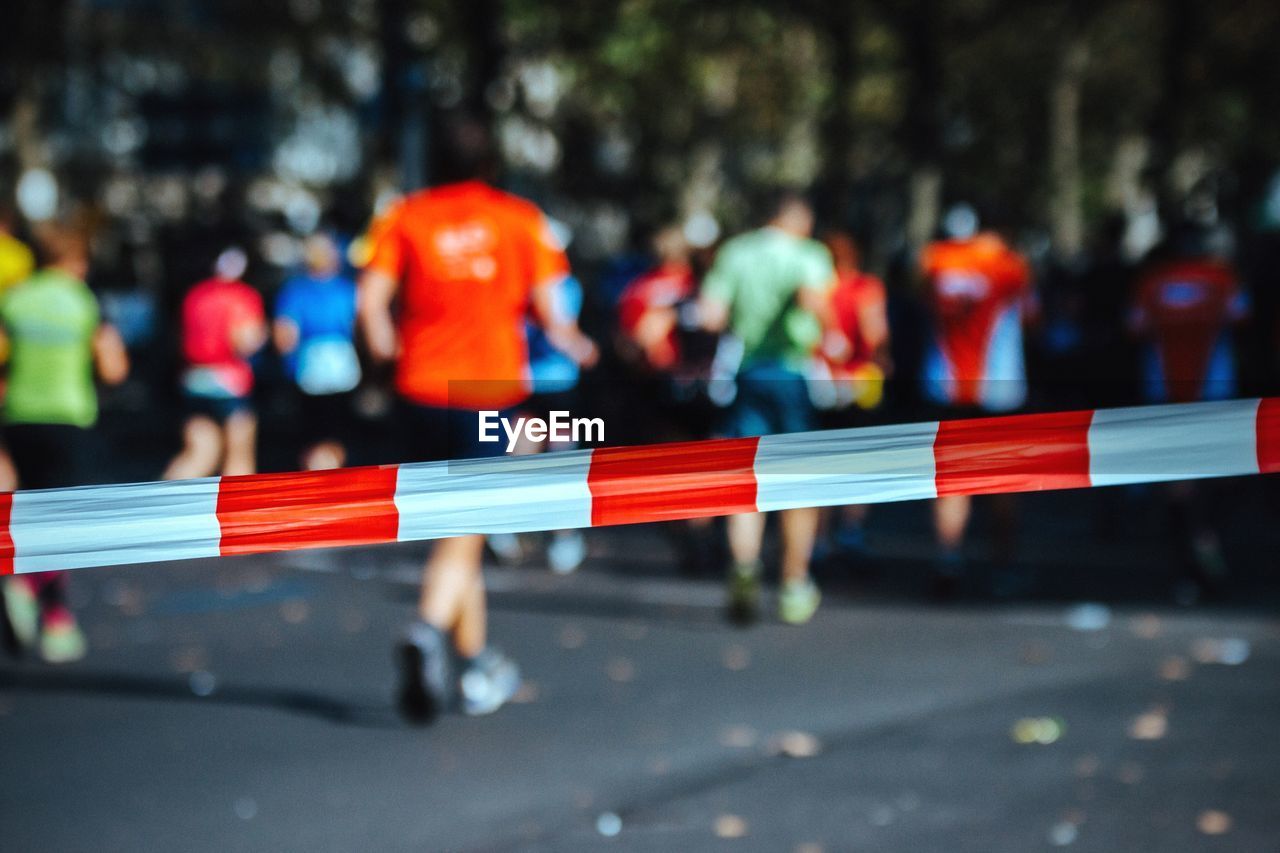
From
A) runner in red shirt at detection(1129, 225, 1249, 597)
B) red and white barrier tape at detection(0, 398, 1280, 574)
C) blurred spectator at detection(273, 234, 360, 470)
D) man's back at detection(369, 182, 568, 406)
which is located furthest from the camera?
blurred spectator at detection(273, 234, 360, 470)

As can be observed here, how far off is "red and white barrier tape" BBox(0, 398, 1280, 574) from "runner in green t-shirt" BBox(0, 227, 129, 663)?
4.32 metres

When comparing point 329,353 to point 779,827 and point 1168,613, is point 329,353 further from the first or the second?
point 779,827

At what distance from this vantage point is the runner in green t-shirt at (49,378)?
8.04 meters

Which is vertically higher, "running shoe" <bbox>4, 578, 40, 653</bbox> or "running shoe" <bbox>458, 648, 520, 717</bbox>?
"running shoe" <bbox>458, 648, 520, 717</bbox>

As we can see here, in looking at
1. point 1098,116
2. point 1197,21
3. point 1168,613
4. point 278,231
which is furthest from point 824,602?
point 1098,116

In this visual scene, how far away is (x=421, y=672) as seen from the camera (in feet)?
20.6

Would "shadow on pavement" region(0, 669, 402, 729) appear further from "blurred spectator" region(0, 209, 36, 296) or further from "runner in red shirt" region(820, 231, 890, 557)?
"runner in red shirt" region(820, 231, 890, 557)

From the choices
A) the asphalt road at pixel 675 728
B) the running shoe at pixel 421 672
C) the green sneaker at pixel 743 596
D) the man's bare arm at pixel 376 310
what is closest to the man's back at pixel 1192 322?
the asphalt road at pixel 675 728

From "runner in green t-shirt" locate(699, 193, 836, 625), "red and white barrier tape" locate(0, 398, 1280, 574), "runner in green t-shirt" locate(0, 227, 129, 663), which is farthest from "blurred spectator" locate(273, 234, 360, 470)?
"red and white barrier tape" locate(0, 398, 1280, 574)

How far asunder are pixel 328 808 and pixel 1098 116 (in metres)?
43.0

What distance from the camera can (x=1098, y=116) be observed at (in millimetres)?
45531

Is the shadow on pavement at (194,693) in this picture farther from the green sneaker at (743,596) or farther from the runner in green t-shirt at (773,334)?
the runner in green t-shirt at (773,334)

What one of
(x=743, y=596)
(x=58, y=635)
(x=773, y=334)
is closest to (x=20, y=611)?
(x=58, y=635)

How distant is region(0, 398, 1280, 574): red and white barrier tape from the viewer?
3.87m
